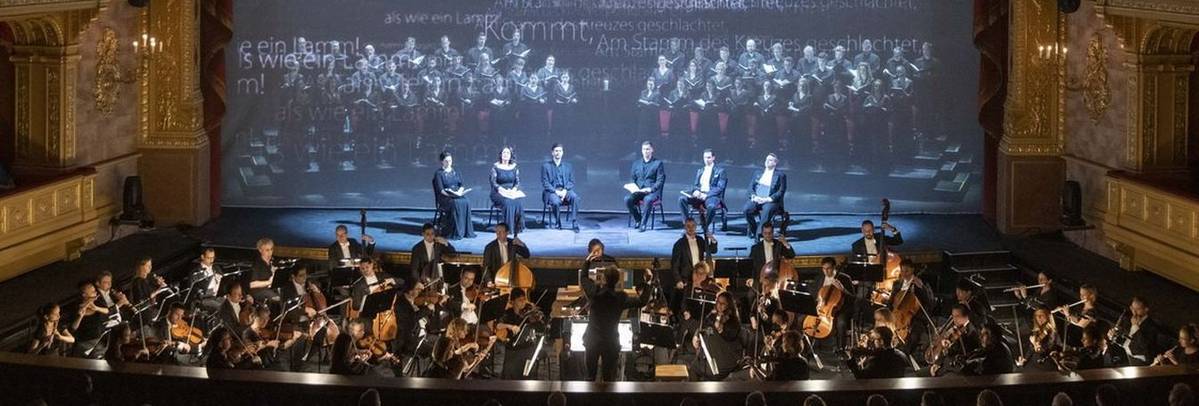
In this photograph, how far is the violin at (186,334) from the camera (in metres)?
13.3

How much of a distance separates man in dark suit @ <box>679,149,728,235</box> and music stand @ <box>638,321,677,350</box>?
687 centimetres

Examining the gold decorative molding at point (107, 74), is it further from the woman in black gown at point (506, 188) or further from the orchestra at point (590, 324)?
the woman in black gown at point (506, 188)

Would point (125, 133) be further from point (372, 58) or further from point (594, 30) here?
point (594, 30)

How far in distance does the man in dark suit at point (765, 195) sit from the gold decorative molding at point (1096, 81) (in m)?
3.32

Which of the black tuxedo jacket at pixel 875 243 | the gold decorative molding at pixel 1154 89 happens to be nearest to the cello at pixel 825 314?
the black tuxedo jacket at pixel 875 243

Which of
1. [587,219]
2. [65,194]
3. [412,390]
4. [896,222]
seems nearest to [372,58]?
[587,219]

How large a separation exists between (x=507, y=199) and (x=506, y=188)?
198mm

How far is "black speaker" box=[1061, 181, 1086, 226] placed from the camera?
1791 centimetres

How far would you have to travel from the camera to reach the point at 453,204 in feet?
60.9

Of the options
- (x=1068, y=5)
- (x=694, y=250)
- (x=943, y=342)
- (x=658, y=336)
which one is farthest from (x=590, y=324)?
(x=1068, y=5)

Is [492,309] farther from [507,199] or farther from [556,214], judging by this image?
[556,214]

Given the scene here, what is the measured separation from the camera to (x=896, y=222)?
20.0 m

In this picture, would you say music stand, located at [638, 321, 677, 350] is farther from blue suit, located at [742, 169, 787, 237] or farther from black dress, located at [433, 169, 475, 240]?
black dress, located at [433, 169, 475, 240]

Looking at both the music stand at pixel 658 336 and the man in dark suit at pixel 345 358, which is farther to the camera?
the music stand at pixel 658 336
